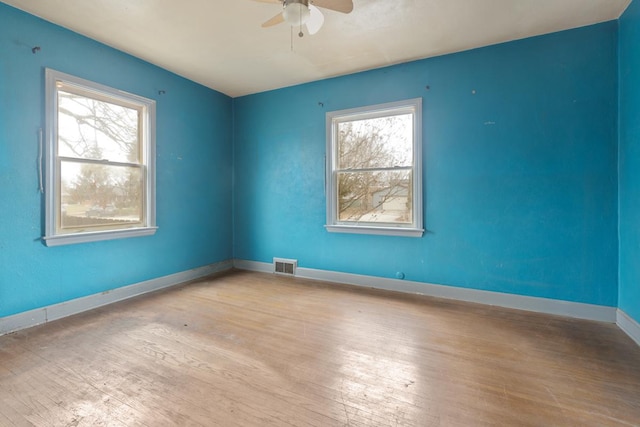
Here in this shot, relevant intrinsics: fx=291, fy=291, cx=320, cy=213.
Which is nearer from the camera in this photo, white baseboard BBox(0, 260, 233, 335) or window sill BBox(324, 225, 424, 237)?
white baseboard BBox(0, 260, 233, 335)

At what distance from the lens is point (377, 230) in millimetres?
3717

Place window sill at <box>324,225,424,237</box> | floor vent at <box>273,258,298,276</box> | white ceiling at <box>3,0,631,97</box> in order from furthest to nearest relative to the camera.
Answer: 1. floor vent at <box>273,258,298,276</box>
2. window sill at <box>324,225,424,237</box>
3. white ceiling at <box>3,0,631,97</box>

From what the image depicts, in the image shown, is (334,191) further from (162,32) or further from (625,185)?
(625,185)

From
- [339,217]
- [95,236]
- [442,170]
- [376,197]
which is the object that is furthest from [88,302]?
[442,170]

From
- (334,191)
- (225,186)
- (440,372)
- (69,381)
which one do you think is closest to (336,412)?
(440,372)

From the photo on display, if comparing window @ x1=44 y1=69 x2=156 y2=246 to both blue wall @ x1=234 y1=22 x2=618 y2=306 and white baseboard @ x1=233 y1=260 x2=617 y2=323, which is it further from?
white baseboard @ x1=233 y1=260 x2=617 y2=323

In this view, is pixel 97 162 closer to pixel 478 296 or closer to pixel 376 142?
pixel 376 142

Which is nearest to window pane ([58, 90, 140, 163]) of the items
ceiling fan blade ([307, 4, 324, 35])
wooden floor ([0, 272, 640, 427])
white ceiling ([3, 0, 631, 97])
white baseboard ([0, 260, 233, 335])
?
white ceiling ([3, 0, 631, 97])

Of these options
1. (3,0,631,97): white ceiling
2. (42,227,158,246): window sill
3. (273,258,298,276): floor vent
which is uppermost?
(3,0,631,97): white ceiling

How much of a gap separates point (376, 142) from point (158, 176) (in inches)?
112

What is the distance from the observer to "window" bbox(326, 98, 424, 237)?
3568 mm

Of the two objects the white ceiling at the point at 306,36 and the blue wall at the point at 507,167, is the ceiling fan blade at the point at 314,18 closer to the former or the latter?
the white ceiling at the point at 306,36

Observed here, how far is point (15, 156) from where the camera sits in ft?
8.27

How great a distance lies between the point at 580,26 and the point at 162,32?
4048 millimetres
